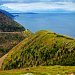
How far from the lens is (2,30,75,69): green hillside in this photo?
15288 centimetres

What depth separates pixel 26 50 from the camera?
171 meters

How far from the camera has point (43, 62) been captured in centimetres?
15638

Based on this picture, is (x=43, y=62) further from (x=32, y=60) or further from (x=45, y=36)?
(x=45, y=36)

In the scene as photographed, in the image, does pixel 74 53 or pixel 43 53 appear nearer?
pixel 74 53

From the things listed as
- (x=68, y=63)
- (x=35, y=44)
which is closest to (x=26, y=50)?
(x=35, y=44)

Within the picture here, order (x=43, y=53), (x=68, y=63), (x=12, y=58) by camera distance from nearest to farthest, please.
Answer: (x=68, y=63)
(x=43, y=53)
(x=12, y=58)

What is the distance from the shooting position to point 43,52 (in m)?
162

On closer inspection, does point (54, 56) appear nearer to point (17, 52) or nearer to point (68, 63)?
point (68, 63)

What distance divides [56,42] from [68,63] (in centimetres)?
1874

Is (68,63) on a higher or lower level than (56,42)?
lower

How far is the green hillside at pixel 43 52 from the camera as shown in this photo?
502 ft

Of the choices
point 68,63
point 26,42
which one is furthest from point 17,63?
point 68,63

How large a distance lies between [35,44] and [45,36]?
844 cm

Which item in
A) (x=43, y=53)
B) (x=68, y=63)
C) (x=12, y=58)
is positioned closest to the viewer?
(x=68, y=63)
